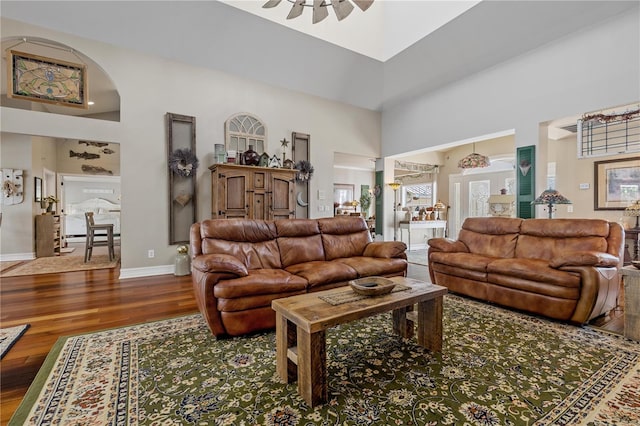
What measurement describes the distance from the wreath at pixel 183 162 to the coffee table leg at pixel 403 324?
12.9 ft

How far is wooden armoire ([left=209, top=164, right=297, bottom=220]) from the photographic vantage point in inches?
183

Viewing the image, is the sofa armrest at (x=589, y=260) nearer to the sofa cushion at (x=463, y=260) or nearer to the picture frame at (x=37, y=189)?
the sofa cushion at (x=463, y=260)

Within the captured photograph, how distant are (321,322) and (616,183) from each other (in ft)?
21.4

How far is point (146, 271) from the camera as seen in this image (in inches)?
180

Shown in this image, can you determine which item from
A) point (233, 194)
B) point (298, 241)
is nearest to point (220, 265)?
point (298, 241)

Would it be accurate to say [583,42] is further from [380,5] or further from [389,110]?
[389,110]

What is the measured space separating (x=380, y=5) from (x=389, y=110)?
2185mm

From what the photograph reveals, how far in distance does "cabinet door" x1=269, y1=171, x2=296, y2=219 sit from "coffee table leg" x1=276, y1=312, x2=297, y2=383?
3.38 m

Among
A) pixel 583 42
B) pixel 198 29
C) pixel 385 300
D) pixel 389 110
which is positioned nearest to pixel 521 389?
pixel 385 300

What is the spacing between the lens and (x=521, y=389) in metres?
1.66

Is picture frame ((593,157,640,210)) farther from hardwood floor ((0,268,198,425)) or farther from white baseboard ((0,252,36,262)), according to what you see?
white baseboard ((0,252,36,262))

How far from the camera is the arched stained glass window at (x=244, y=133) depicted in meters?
5.26

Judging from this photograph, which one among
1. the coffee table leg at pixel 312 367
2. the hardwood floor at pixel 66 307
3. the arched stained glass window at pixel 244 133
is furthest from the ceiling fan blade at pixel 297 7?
the hardwood floor at pixel 66 307

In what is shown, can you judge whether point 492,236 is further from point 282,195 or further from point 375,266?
point 282,195
